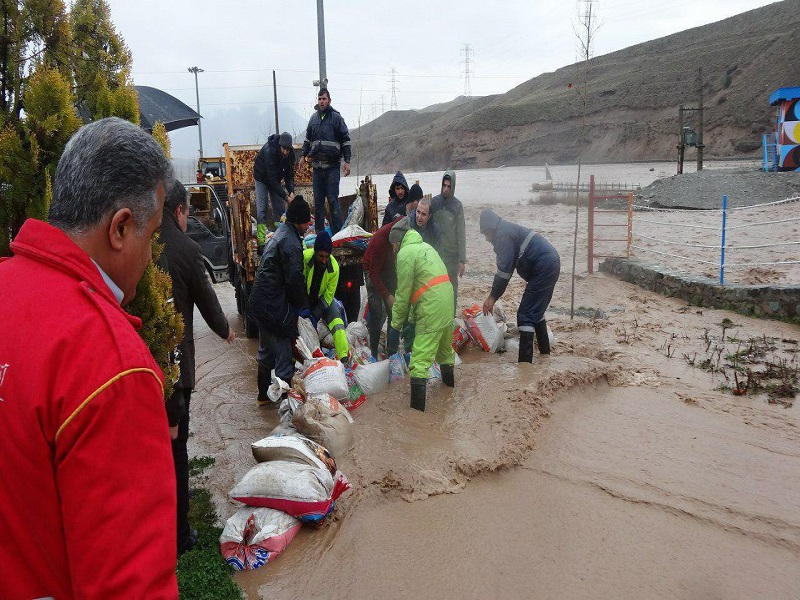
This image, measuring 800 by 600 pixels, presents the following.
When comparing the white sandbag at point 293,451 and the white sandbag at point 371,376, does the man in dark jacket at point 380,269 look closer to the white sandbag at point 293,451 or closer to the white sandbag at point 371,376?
the white sandbag at point 371,376

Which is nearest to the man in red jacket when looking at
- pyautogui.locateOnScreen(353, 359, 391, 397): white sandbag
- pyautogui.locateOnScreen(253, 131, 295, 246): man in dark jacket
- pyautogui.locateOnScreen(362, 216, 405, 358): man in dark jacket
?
pyautogui.locateOnScreen(353, 359, 391, 397): white sandbag

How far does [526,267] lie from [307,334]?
2396 millimetres

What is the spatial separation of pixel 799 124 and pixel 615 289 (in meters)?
15.0

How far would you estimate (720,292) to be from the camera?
27.3 ft

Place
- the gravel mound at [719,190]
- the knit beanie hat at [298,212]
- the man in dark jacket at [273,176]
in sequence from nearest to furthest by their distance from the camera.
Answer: the knit beanie hat at [298,212] < the man in dark jacket at [273,176] < the gravel mound at [719,190]

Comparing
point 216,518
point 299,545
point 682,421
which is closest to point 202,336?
point 216,518

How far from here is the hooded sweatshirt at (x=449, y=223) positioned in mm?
7199

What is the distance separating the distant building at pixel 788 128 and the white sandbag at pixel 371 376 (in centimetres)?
2045

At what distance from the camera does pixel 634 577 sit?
125 inches

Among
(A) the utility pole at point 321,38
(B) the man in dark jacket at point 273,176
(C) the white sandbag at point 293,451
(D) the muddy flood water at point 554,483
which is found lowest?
(D) the muddy flood water at point 554,483

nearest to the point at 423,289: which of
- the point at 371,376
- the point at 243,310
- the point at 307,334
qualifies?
the point at 371,376

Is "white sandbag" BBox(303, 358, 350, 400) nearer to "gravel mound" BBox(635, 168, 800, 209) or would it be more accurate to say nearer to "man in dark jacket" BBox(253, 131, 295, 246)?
"man in dark jacket" BBox(253, 131, 295, 246)

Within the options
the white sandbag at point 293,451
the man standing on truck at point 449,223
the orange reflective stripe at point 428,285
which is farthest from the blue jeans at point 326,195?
the white sandbag at point 293,451

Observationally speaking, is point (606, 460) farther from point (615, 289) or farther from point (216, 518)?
point (615, 289)
